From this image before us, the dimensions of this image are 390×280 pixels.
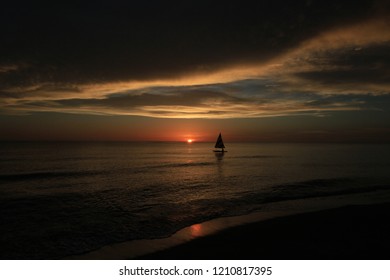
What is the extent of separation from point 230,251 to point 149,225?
5.70 metres

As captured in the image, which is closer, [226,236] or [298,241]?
[298,241]

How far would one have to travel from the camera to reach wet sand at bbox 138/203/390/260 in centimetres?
1009

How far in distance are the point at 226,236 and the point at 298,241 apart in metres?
3.00

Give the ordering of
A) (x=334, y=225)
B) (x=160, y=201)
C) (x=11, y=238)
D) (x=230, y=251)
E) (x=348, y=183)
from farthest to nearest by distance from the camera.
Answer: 1. (x=348, y=183)
2. (x=160, y=201)
3. (x=334, y=225)
4. (x=11, y=238)
5. (x=230, y=251)

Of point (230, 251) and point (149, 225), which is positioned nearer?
point (230, 251)

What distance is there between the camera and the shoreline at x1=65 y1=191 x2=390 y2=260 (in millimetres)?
10391

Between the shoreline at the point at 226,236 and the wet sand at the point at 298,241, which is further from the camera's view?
the shoreline at the point at 226,236

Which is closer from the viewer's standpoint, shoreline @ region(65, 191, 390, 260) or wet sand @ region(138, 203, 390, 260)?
wet sand @ region(138, 203, 390, 260)

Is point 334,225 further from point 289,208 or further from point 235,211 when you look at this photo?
point 235,211

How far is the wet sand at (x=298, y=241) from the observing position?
10.1m

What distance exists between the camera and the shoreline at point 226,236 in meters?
10.4

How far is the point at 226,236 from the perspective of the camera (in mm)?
12219
